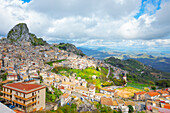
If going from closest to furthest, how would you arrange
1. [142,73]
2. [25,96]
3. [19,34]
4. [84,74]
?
[25,96] < [84,74] < [19,34] < [142,73]

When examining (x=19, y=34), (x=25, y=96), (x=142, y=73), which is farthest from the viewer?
(x=142, y=73)

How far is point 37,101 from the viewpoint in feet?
61.4

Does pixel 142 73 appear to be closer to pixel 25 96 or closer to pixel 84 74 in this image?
pixel 84 74

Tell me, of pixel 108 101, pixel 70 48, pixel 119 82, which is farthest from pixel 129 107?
pixel 70 48

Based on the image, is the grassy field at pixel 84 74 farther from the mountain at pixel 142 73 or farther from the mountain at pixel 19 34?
the mountain at pixel 19 34

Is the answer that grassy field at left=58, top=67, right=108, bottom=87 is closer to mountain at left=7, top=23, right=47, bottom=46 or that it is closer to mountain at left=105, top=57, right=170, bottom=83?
mountain at left=105, top=57, right=170, bottom=83

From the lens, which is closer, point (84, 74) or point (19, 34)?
point (84, 74)

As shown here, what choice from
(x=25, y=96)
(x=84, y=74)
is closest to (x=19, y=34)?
(x=84, y=74)

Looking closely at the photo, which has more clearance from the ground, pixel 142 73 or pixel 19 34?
pixel 19 34

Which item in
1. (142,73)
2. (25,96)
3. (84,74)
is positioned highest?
(25,96)

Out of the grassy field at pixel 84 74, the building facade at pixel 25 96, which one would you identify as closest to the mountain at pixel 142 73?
the grassy field at pixel 84 74

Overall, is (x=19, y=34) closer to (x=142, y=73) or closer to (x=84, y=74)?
(x=84, y=74)

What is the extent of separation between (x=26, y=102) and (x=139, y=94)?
3888 cm

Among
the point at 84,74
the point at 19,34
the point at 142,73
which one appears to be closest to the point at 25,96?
the point at 84,74
